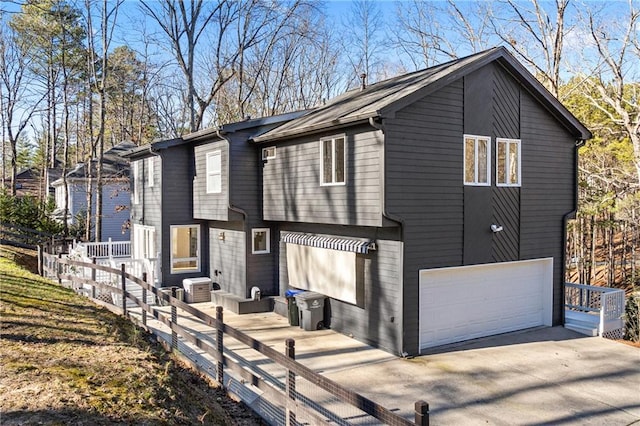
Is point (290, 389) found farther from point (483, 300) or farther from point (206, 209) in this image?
point (206, 209)

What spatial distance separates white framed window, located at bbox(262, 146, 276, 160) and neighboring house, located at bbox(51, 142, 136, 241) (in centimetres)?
1357

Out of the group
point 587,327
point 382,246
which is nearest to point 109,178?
point 382,246

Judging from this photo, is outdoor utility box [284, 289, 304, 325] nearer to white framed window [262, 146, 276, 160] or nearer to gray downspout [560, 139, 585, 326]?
white framed window [262, 146, 276, 160]

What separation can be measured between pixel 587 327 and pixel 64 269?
46.3ft

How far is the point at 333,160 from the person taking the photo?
10.6m

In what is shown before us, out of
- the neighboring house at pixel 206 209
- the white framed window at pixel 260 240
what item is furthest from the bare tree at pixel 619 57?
the white framed window at pixel 260 240

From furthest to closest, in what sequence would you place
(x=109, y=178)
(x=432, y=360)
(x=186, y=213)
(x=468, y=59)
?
(x=109, y=178) → (x=186, y=213) → (x=468, y=59) → (x=432, y=360)

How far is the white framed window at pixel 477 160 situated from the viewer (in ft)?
34.2

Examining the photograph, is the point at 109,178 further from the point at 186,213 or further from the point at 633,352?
the point at 633,352

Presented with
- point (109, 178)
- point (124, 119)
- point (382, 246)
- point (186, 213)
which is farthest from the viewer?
point (124, 119)

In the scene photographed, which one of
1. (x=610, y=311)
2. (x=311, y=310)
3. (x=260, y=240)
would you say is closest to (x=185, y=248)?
(x=260, y=240)

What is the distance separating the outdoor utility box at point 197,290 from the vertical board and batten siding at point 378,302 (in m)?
5.33

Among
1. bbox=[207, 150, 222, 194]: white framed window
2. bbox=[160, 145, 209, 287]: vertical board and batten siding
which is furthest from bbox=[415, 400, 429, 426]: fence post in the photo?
bbox=[160, 145, 209, 287]: vertical board and batten siding

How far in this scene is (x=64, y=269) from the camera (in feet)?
44.6
